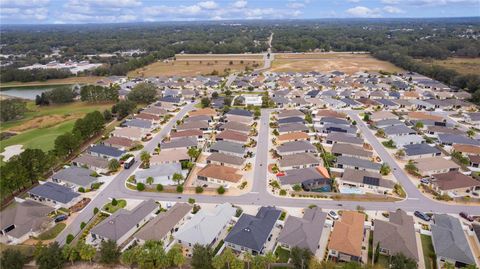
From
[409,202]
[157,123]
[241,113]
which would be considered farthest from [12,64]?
[409,202]

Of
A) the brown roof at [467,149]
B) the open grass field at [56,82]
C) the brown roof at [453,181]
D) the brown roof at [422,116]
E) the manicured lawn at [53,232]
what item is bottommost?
the manicured lawn at [53,232]

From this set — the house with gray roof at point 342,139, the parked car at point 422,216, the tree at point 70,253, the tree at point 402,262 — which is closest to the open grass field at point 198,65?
the house with gray roof at point 342,139

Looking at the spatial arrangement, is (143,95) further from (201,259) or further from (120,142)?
(201,259)

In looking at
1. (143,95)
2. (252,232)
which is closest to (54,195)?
(252,232)

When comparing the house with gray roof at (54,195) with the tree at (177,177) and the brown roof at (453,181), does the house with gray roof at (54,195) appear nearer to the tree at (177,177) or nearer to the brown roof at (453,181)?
the tree at (177,177)

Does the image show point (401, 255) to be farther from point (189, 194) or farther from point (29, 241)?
point (29, 241)

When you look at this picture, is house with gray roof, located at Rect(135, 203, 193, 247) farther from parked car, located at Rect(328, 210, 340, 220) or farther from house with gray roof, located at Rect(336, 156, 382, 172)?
house with gray roof, located at Rect(336, 156, 382, 172)
